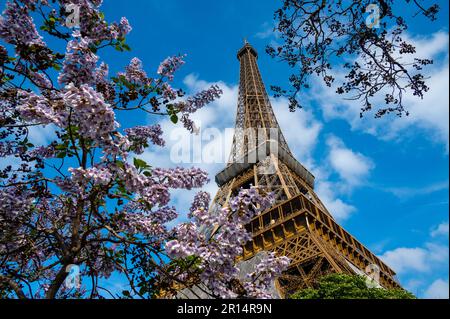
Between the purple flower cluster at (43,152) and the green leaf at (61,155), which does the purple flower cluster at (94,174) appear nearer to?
the green leaf at (61,155)

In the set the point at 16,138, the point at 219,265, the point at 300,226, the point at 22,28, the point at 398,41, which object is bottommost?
the point at 219,265

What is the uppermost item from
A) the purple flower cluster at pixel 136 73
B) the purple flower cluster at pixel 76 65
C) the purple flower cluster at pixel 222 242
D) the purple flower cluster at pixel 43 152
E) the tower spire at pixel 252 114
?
the tower spire at pixel 252 114

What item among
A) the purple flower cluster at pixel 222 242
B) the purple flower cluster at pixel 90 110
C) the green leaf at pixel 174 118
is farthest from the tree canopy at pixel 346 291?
the purple flower cluster at pixel 90 110

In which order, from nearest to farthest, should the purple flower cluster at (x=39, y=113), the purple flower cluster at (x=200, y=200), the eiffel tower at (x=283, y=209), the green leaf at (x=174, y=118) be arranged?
the purple flower cluster at (x=39, y=113) < the green leaf at (x=174, y=118) < the purple flower cluster at (x=200, y=200) < the eiffel tower at (x=283, y=209)

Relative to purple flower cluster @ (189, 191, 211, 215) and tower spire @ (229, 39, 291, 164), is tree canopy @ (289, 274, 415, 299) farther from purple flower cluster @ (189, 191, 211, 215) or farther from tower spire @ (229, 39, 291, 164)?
tower spire @ (229, 39, 291, 164)

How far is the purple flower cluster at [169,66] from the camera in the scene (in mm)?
6648

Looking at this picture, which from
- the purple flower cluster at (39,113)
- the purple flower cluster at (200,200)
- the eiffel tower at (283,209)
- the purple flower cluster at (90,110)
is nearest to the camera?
the purple flower cluster at (90,110)

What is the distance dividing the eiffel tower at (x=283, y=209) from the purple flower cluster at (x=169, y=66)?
10.1 m

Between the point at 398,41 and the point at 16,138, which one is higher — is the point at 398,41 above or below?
above

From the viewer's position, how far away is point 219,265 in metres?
4.88

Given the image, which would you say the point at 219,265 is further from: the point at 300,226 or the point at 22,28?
the point at 300,226

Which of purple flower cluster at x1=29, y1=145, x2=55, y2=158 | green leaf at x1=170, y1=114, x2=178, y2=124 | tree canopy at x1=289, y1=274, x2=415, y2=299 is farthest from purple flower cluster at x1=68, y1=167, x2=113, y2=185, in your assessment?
tree canopy at x1=289, y1=274, x2=415, y2=299
